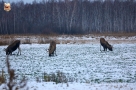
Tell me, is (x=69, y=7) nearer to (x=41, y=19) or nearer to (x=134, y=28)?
(x=41, y=19)

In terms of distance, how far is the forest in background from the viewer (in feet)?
250

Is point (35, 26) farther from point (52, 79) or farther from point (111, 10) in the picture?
point (52, 79)

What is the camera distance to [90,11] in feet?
275

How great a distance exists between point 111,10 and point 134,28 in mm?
9247

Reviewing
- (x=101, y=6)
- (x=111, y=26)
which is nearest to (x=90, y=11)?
(x=101, y=6)

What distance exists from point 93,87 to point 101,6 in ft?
242

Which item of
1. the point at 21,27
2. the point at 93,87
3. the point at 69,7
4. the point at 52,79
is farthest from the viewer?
the point at 69,7

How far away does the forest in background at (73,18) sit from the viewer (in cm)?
7631

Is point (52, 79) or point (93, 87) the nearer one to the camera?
point (93, 87)

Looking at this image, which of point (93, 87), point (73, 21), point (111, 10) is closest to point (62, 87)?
point (93, 87)

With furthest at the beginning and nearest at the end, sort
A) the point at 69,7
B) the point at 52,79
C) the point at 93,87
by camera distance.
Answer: the point at 69,7
the point at 52,79
the point at 93,87

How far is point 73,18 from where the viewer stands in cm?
7838

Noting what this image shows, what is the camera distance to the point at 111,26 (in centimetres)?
7881

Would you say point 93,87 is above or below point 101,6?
below
